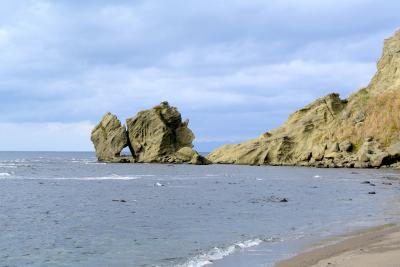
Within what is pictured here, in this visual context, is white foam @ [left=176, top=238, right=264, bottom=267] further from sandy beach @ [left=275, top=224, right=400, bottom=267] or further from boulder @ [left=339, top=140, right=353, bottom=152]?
boulder @ [left=339, top=140, right=353, bottom=152]

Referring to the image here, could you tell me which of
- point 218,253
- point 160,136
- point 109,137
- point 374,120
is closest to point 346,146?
point 374,120

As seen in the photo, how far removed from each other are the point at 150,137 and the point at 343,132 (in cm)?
5197

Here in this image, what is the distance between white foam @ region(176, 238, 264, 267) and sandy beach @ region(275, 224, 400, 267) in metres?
3.01

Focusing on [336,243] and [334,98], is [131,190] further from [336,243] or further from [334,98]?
[334,98]

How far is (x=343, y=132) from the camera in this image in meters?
128

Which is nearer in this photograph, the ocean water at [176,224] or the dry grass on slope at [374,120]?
the ocean water at [176,224]

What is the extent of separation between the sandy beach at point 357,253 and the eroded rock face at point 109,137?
127 meters

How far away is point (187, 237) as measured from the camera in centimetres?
2791

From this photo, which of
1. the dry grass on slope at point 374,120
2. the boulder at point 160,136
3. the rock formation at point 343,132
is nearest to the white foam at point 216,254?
the rock formation at point 343,132

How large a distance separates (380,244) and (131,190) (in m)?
42.4

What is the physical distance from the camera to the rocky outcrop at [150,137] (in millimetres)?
145875

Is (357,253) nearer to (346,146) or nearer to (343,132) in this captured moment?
(346,146)

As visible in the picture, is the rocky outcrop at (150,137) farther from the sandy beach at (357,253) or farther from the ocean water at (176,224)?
the sandy beach at (357,253)

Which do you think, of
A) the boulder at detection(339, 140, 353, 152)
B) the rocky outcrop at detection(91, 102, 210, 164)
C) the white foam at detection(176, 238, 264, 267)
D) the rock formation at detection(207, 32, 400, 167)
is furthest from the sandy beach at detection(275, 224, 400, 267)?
the rocky outcrop at detection(91, 102, 210, 164)
